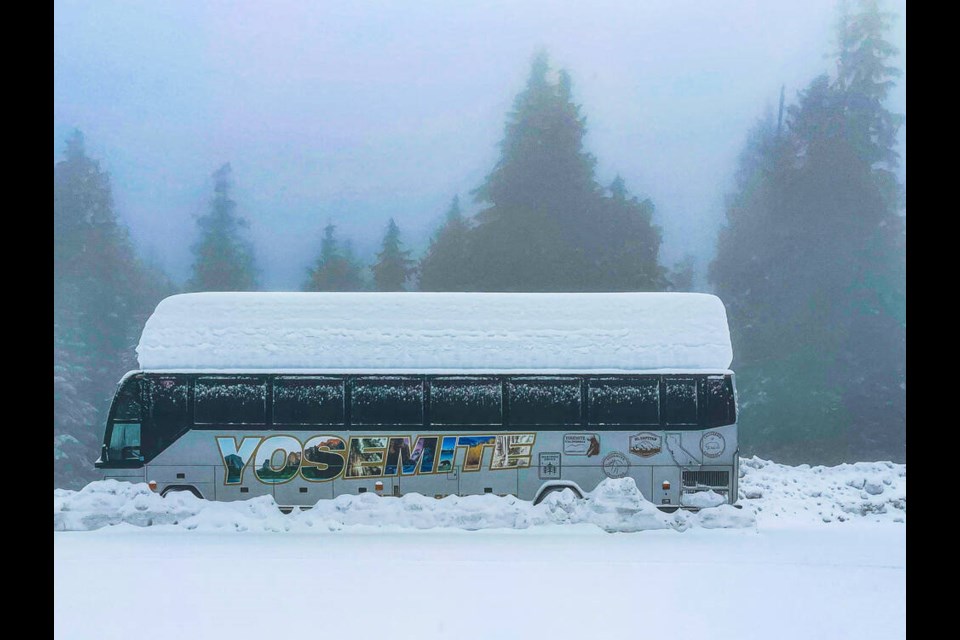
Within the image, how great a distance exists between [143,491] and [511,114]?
46.5 ft

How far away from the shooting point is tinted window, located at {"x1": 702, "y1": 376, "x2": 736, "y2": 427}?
12.8 m

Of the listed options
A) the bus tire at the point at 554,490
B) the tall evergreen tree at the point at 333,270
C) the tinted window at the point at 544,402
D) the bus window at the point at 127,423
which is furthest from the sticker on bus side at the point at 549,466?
the tall evergreen tree at the point at 333,270

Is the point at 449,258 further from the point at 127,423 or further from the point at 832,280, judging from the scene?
the point at 127,423

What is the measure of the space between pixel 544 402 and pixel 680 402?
213 cm

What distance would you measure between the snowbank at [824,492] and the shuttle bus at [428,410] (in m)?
2.86

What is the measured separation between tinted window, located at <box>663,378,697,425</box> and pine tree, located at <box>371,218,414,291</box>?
35.7 ft

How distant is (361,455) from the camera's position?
42.0ft

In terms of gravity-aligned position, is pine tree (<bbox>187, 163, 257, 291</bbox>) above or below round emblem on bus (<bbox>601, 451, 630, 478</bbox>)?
A: above

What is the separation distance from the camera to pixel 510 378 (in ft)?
42.5

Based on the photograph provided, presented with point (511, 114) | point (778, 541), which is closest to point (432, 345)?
point (778, 541)

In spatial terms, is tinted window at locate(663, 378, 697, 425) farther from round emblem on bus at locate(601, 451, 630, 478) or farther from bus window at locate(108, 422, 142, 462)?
bus window at locate(108, 422, 142, 462)

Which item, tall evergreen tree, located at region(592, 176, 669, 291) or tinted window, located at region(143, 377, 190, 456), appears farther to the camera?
tall evergreen tree, located at region(592, 176, 669, 291)

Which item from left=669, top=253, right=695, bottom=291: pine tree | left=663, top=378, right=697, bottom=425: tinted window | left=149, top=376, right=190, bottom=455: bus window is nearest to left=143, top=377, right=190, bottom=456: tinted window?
left=149, top=376, right=190, bottom=455: bus window

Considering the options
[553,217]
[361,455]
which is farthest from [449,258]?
[361,455]
